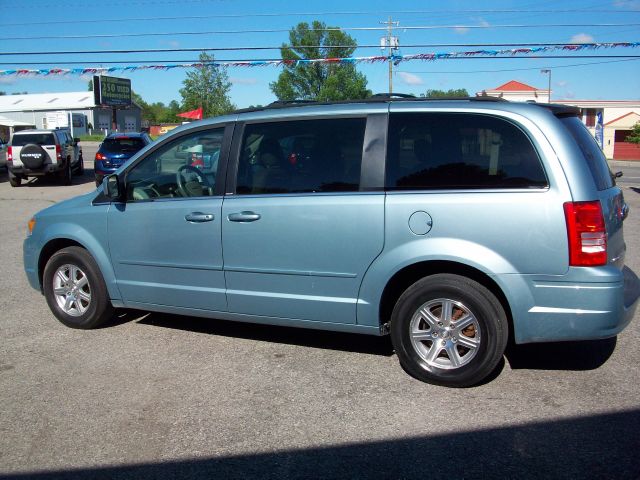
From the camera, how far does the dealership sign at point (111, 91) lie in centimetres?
4838

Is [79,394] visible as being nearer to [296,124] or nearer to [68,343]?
[68,343]

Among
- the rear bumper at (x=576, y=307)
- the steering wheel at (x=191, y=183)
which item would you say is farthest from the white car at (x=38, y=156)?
the rear bumper at (x=576, y=307)

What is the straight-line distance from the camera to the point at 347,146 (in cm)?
449

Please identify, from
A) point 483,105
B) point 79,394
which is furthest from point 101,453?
point 483,105

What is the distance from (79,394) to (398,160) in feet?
8.92

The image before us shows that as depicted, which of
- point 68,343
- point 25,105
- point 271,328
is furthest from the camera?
point 25,105

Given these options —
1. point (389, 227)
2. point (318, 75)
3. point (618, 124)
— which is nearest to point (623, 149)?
point (618, 124)

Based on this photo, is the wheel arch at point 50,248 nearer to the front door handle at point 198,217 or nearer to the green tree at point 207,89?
the front door handle at point 198,217

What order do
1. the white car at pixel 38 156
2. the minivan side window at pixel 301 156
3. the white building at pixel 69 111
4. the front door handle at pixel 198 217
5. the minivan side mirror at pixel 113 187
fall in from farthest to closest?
the white building at pixel 69 111 < the white car at pixel 38 156 < the minivan side mirror at pixel 113 187 < the front door handle at pixel 198 217 < the minivan side window at pixel 301 156

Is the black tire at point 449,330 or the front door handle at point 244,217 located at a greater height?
the front door handle at point 244,217

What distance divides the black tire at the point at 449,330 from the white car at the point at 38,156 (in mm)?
18288

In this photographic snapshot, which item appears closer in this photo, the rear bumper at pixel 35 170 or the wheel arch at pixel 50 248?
the wheel arch at pixel 50 248

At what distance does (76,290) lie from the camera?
18.3 ft

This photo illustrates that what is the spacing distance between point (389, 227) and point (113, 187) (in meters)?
2.43
